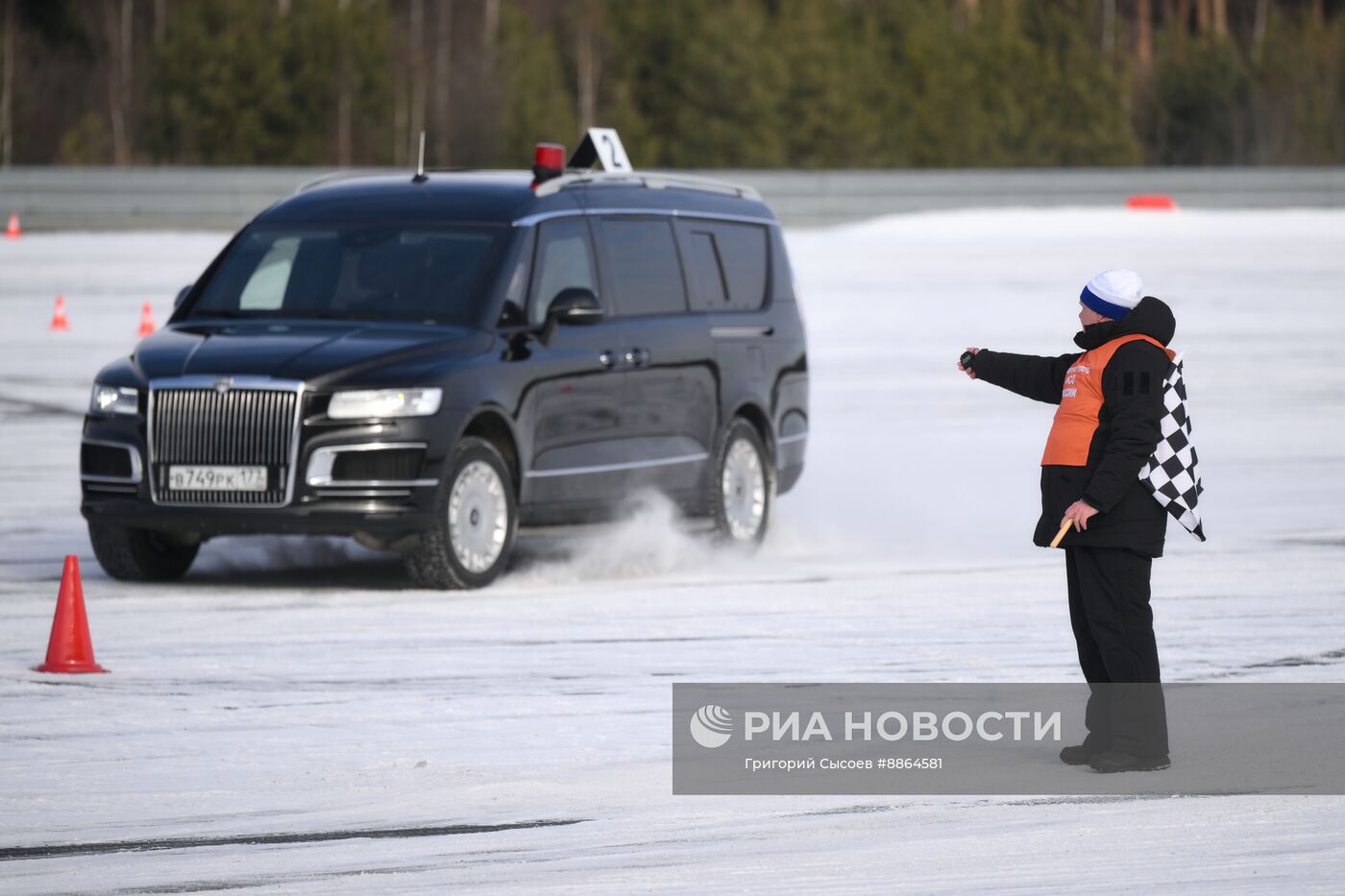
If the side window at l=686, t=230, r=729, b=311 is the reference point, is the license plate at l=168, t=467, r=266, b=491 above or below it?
below

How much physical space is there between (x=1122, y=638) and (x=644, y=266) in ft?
20.9

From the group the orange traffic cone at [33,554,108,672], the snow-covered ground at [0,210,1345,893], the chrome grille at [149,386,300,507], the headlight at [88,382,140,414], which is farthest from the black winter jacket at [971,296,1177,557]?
the headlight at [88,382,140,414]

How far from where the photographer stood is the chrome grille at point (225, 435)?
11.2 meters

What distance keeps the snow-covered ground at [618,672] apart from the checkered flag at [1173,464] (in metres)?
0.86

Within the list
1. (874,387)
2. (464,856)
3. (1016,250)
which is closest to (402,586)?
(464,856)

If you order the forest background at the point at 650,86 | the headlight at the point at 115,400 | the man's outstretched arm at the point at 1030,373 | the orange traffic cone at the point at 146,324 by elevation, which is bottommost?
the orange traffic cone at the point at 146,324

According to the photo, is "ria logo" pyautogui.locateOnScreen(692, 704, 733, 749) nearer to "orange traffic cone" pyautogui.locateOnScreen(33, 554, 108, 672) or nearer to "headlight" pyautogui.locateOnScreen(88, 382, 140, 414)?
"orange traffic cone" pyautogui.locateOnScreen(33, 554, 108, 672)

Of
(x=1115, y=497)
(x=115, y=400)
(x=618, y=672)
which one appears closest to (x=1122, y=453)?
(x=1115, y=497)

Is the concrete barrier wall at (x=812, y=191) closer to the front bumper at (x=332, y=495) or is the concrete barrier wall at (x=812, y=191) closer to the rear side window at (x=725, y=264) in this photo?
the rear side window at (x=725, y=264)

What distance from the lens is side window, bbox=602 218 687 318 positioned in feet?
42.3

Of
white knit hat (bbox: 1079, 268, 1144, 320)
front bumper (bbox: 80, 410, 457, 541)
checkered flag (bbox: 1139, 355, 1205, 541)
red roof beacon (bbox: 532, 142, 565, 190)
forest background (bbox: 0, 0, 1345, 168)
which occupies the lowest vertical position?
front bumper (bbox: 80, 410, 457, 541)

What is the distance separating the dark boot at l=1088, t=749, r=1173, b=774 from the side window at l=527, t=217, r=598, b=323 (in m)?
5.57

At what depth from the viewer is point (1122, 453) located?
22.9 ft

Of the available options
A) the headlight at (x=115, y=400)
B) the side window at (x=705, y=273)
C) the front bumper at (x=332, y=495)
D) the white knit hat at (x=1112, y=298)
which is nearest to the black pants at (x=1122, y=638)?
the white knit hat at (x=1112, y=298)
